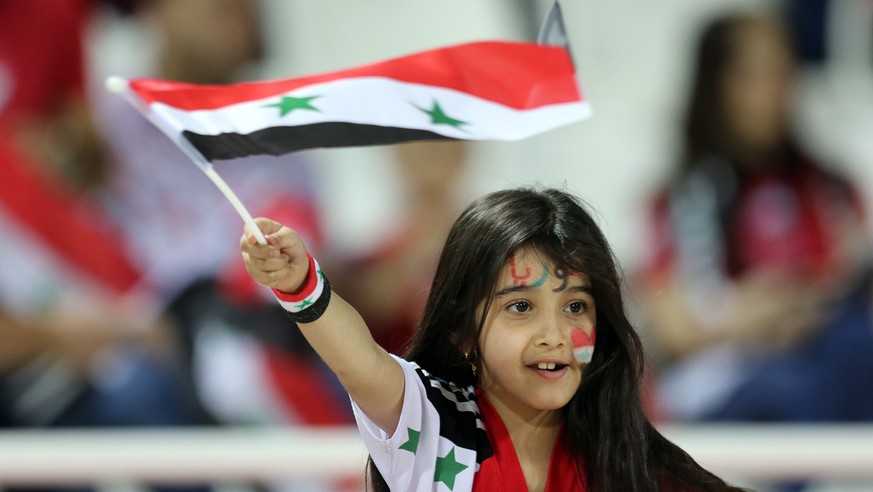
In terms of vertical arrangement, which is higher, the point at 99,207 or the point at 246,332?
the point at 99,207

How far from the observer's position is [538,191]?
1922 millimetres

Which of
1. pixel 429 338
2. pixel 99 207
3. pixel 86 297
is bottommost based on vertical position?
pixel 429 338

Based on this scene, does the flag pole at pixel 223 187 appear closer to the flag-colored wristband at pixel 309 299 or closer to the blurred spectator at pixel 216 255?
the flag-colored wristband at pixel 309 299

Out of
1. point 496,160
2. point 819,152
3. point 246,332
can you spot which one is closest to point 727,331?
point 819,152

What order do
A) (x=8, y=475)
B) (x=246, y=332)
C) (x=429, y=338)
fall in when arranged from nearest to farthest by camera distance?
(x=429, y=338) < (x=8, y=475) < (x=246, y=332)

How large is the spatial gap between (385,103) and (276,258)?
1.79ft

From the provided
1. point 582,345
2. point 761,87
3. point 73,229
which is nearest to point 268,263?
point 582,345

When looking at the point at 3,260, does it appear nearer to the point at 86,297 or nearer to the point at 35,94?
the point at 86,297

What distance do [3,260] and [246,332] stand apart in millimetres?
910

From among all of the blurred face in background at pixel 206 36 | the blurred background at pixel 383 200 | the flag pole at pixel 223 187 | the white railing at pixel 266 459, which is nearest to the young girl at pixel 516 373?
the flag pole at pixel 223 187

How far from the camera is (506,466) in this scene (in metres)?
1.80

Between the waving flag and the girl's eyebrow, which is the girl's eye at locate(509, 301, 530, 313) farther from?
the waving flag

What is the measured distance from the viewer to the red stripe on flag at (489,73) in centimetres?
208

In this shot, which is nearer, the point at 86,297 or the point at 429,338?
the point at 429,338
